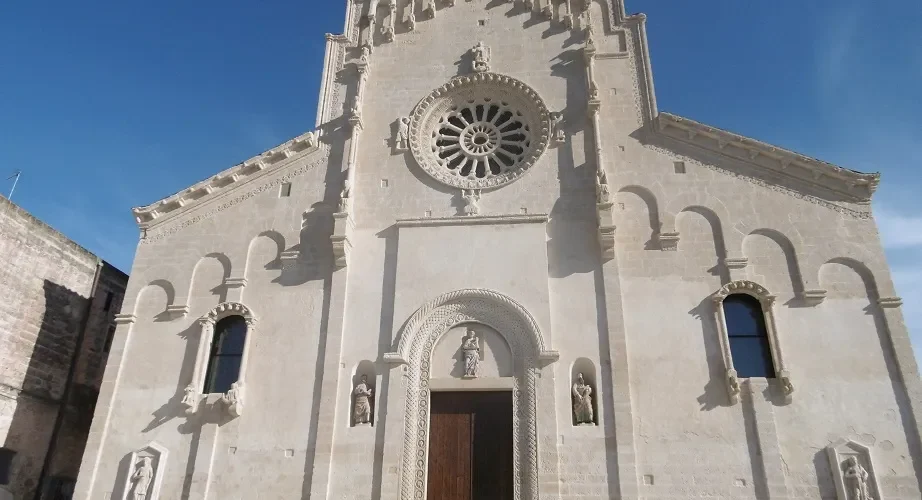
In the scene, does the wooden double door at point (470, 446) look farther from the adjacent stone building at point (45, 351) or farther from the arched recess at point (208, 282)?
the adjacent stone building at point (45, 351)

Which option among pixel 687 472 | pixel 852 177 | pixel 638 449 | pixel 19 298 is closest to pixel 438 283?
pixel 638 449

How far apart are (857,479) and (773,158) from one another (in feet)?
25.8

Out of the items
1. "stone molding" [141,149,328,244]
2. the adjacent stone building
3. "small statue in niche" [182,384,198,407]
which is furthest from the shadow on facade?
"small statue in niche" [182,384,198,407]

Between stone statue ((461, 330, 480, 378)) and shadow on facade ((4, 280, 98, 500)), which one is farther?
shadow on facade ((4, 280, 98, 500))

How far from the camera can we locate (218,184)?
19375 mm

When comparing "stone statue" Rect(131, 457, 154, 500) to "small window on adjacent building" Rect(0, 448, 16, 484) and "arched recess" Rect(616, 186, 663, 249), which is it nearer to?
"small window on adjacent building" Rect(0, 448, 16, 484)

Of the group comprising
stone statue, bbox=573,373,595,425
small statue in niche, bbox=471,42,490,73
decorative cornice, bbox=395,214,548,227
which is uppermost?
small statue in niche, bbox=471,42,490,73

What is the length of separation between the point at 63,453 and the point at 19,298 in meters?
4.68

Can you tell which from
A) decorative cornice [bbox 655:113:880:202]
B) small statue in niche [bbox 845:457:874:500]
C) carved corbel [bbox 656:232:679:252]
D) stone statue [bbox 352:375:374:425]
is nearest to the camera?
small statue in niche [bbox 845:457:874:500]

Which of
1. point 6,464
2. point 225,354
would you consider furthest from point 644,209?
point 6,464

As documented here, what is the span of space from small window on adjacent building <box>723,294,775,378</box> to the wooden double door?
17.8 feet

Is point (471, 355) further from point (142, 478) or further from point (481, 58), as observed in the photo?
point (481, 58)

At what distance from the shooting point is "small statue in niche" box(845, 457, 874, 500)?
45.1 ft

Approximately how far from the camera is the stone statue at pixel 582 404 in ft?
50.1
